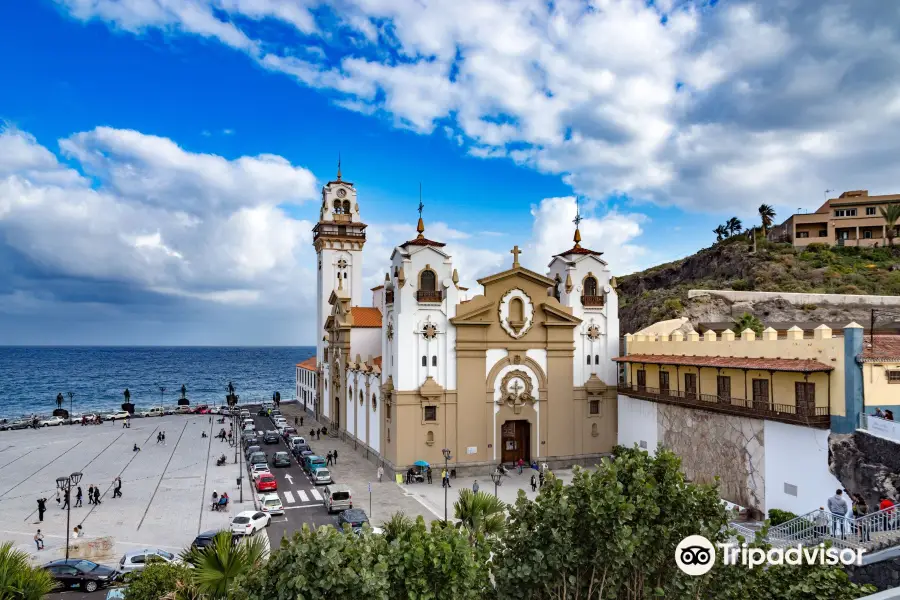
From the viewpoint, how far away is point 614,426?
45125mm

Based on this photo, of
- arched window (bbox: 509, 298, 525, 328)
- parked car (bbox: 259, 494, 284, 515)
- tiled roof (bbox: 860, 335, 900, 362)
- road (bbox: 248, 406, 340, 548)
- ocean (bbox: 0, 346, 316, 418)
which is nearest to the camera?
tiled roof (bbox: 860, 335, 900, 362)

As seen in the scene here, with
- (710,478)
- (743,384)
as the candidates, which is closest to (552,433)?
(710,478)

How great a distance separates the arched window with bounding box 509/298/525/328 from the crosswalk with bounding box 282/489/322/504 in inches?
687

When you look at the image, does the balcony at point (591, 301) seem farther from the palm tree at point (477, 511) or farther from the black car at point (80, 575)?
the black car at point (80, 575)

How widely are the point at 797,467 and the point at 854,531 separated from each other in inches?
335

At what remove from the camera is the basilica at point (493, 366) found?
135ft

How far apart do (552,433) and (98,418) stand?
60.3m

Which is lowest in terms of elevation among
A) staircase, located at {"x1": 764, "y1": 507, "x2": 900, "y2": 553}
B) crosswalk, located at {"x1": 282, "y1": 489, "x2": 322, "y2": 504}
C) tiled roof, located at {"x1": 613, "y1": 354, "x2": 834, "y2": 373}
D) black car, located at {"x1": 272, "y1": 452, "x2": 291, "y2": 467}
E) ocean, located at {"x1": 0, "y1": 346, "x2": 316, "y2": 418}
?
ocean, located at {"x1": 0, "y1": 346, "x2": 316, "y2": 418}

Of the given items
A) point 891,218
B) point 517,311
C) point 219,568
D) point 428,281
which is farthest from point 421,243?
point 891,218

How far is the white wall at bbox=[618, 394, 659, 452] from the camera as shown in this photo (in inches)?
1578

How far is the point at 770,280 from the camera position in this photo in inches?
2972

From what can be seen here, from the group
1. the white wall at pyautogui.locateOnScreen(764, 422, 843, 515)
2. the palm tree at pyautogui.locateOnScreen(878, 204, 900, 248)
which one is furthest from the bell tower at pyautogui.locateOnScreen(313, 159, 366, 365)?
the palm tree at pyautogui.locateOnScreen(878, 204, 900, 248)

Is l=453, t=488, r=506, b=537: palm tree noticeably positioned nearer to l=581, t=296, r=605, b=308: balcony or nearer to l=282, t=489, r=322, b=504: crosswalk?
l=282, t=489, r=322, b=504: crosswalk

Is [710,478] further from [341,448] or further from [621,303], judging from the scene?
[621,303]
